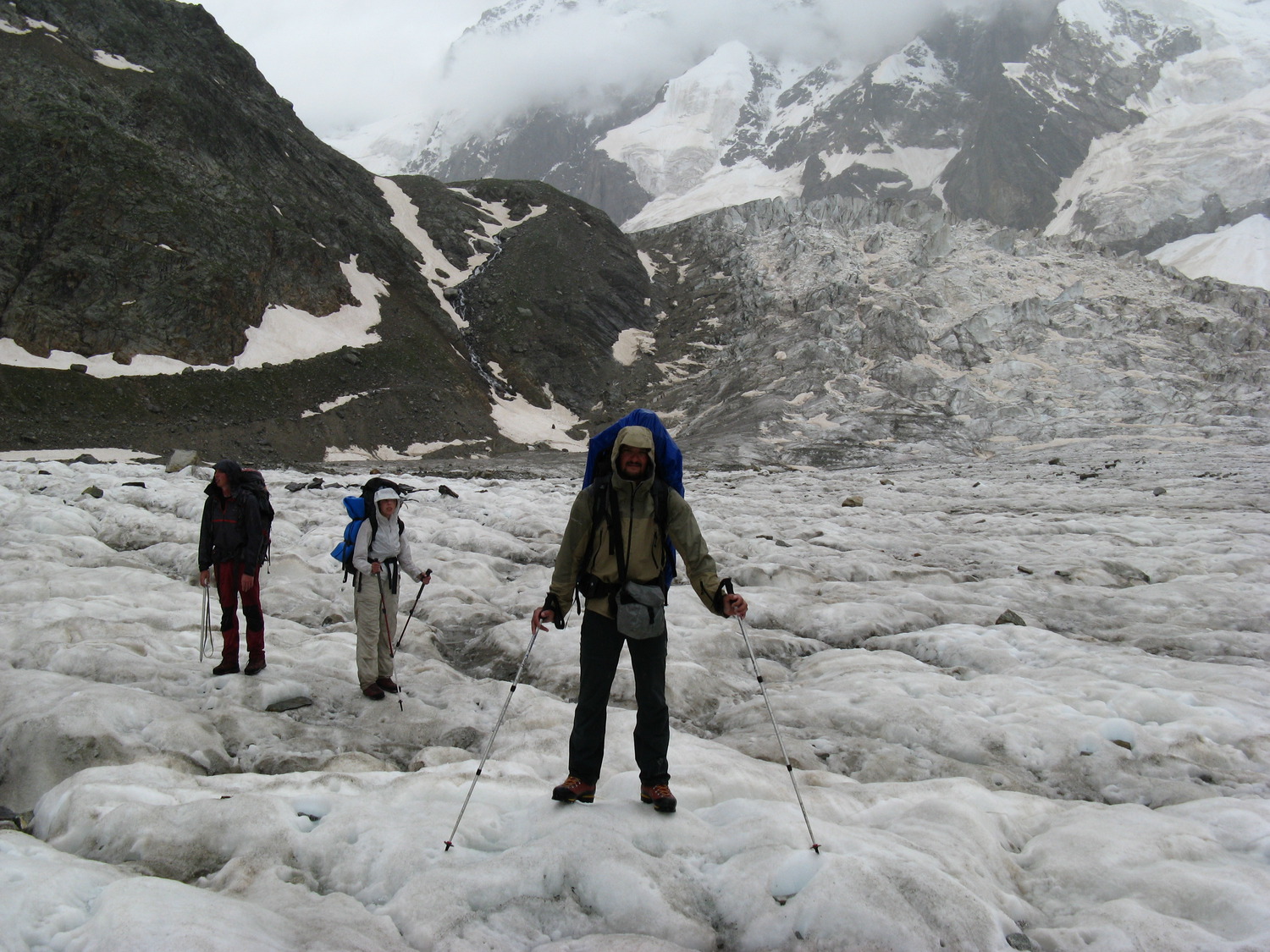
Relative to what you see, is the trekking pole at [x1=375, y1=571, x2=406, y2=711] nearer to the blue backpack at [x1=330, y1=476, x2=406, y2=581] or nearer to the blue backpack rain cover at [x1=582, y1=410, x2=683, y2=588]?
the blue backpack at [x1=330, y1=476, x2=406, y2=581]

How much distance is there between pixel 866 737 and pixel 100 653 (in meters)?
8.64

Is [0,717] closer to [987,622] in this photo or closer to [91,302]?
[987,622]

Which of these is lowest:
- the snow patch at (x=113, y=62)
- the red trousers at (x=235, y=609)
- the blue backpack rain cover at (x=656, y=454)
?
the red trousers at (x=235, y=609)

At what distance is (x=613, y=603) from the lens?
5246 millimetres

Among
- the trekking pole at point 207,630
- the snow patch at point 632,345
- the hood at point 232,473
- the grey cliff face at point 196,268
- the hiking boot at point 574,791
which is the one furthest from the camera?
the snow patch at point 632,345

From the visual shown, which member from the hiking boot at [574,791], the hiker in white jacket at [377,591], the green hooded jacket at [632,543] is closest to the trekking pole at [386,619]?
the hiker in white jacket at [377,591]

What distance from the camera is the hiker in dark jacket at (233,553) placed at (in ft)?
26.6

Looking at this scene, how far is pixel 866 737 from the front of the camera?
7.48m

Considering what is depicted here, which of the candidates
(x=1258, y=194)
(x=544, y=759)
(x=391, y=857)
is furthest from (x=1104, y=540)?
(x=1258, y=194)

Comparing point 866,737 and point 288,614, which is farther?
point 288,614

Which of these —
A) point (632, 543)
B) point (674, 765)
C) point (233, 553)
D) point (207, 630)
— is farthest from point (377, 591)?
point (632, 543)

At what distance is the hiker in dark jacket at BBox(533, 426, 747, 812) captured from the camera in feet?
17.1

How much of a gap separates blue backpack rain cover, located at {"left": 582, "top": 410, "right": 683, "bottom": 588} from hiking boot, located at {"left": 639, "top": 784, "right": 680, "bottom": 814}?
151cm

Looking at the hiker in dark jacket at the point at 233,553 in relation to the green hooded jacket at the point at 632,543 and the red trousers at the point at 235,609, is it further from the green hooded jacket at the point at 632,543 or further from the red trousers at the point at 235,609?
the green hooded jacket at the point at 632,543
